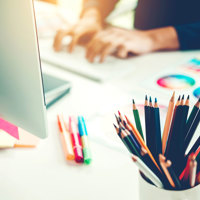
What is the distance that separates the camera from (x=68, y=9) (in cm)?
141

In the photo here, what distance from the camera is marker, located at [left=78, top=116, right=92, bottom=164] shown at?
1.54 ft

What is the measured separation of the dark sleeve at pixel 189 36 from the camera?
913 mm

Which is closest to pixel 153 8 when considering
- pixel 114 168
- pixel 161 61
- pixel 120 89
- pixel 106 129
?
pixel 161 61

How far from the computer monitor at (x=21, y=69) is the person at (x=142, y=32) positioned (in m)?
0.43

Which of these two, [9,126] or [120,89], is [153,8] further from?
[9,126]


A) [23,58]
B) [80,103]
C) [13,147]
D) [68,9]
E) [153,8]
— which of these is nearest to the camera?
[23,58]

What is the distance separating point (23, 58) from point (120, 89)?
37cm

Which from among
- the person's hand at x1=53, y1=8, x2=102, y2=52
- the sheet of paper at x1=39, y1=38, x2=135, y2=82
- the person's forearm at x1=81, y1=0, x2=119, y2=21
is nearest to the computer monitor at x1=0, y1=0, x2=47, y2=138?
the sheet of paper at x1=39, y1=38, x2=135, y2=82

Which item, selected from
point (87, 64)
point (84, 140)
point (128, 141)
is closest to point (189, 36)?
point (87, 64)

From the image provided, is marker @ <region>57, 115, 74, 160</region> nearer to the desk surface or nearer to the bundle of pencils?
the desk surface

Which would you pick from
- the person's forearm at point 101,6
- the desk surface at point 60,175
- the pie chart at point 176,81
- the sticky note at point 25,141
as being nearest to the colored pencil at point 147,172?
the desk surface at point 60,175

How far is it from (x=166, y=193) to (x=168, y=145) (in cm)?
5

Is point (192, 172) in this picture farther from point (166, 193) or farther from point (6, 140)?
point (6, 140)

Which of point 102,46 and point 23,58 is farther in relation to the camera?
point 102,46
